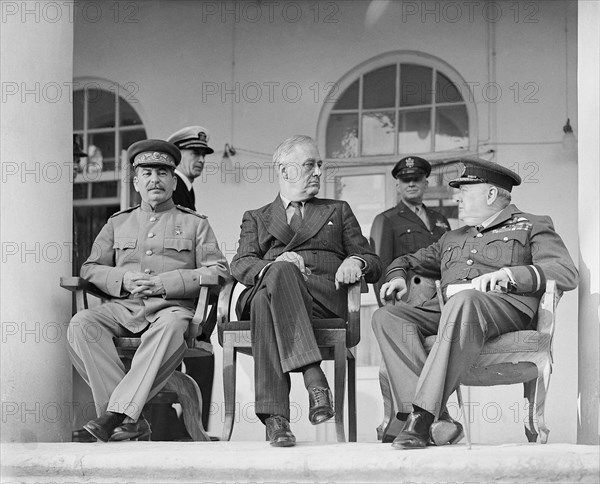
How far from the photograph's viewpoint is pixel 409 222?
7500mm

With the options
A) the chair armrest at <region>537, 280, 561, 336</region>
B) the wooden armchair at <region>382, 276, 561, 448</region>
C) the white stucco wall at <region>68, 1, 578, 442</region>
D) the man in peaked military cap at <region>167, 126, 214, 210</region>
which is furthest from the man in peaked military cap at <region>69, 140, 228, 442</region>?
the white stucco wall at <region>68, 1, 578, 442</region>

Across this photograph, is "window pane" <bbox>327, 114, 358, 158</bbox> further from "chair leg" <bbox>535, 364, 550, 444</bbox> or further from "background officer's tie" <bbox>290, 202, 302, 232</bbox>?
"chair leg" <bbox>535, 364, 550, 444</bbox>

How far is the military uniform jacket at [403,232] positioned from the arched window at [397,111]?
4.39 feet

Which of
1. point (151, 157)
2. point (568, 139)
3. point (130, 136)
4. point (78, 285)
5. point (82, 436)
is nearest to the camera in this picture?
point (78, 285)

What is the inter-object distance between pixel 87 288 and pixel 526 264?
2.17 metres

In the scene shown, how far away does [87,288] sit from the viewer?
6.20m

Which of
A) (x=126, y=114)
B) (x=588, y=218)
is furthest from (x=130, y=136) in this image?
(x=588, y=218)

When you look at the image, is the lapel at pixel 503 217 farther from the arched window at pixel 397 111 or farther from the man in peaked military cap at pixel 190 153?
the arched window at pixel 397 111

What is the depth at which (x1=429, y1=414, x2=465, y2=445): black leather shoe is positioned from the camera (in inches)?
201

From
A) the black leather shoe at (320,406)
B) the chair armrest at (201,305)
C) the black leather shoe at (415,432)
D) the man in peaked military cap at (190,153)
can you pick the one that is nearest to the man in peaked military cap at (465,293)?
the black leather shoe at (415,432)

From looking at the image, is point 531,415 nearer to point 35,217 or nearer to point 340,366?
point 340,366

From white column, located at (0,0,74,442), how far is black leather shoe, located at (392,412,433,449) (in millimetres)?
1988

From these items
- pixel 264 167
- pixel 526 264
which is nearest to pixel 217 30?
pixel 264 167

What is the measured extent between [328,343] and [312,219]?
0.72 meters
